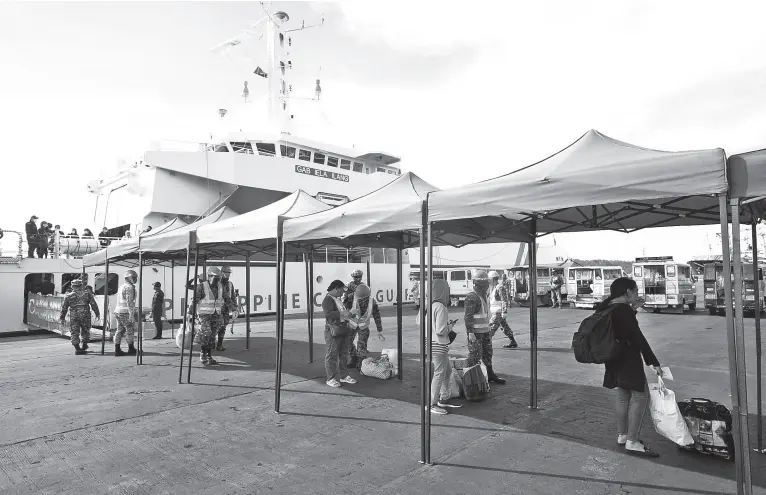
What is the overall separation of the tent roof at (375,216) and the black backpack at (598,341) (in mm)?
1808

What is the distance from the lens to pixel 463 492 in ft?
11.6

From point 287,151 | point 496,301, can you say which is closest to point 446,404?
point 496,301

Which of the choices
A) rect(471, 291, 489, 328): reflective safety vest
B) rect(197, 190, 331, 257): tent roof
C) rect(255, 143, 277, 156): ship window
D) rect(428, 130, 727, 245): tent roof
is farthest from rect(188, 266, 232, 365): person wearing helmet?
rect(255, 143, 277, 156): ship window

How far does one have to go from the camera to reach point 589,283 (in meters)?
23.0

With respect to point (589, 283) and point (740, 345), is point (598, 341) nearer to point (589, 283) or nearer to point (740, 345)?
point (740, 345)

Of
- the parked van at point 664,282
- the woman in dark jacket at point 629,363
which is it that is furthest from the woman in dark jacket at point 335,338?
the parked van at point 664,282

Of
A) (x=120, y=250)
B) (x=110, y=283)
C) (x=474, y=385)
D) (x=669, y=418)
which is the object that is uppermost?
(x=120, y=250)

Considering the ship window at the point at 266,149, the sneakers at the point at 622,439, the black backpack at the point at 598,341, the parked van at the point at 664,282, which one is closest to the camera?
the black backpack at the point at 598,341

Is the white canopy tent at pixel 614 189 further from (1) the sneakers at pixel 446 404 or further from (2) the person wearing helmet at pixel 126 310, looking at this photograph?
(2) the person wearing helmet at pixel 126 310

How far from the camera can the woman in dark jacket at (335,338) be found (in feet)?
21.8

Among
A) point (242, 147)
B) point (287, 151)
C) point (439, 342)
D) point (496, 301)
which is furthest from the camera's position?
point (287, 151)

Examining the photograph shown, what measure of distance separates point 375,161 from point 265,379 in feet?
63.6

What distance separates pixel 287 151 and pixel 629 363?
19849 millimetres

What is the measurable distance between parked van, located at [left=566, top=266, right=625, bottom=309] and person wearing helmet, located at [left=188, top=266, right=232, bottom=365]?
1835 cm
